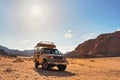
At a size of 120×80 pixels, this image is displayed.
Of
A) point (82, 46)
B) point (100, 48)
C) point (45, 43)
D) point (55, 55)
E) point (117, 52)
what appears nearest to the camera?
point (55, 55)

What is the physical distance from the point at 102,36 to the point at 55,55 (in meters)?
138

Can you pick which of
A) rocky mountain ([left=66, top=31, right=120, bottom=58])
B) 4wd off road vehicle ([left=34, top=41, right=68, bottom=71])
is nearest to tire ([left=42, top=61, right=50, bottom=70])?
4wd off road vehicle ([left=34, top=41, right=68, bottom=71])

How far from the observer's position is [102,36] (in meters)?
158

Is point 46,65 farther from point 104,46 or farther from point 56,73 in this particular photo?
point 104,46

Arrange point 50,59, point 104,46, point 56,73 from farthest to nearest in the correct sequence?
point 104,46
point 50,59
point 56,73

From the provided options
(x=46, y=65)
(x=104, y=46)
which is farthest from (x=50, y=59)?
(x=104, y=46)

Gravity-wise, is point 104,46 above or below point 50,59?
above

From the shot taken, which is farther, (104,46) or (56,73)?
(104,46)

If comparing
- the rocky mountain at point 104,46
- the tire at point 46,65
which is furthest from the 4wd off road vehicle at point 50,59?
the rocky mountain at point 104,46

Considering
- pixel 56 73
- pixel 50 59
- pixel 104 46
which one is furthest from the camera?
pixel 104 46

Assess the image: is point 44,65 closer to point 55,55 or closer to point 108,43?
point 55,55

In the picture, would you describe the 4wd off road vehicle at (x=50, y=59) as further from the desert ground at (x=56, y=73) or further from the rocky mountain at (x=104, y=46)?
the rocky mountain at (x=104, y=46)

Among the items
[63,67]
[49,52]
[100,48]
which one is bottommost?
[63,67]

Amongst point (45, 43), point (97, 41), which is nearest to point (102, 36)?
point (97, 41)
